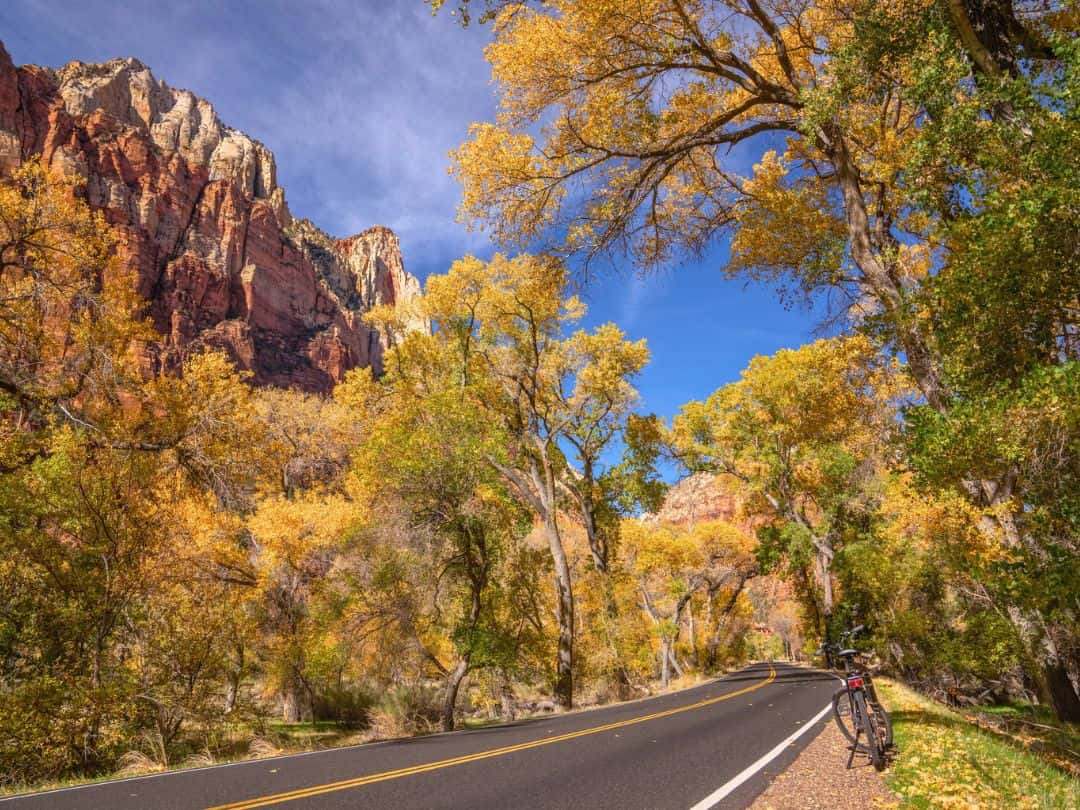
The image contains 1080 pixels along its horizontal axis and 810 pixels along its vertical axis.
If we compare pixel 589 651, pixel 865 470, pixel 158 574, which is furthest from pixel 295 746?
pixel 865 470

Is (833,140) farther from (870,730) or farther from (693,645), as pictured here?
(693,645)

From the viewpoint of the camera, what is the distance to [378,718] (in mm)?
13258

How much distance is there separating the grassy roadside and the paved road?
1.08 metres

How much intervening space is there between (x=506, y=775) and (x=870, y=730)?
3734 millimetres

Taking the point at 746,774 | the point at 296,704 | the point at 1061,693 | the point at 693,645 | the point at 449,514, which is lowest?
the point at 693,645

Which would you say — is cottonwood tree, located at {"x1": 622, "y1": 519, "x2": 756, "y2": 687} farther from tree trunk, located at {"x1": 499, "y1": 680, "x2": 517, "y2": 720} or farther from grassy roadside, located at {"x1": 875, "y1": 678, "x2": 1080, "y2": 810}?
grassy roadside, located at {"x1": 875, "y1": 678, "x2": 1080, "y2": 810}

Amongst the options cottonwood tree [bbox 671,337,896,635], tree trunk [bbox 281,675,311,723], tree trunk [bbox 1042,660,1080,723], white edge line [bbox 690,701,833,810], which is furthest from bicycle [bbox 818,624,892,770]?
tree trunk [bbox 281,675,311,723]

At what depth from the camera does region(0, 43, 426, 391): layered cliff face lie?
8038 centimetres

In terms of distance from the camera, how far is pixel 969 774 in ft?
15.0

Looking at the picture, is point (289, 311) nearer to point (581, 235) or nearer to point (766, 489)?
point (766, 489)

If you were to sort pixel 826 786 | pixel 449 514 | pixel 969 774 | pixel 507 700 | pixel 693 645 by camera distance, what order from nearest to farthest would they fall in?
1. pixel 969 774
2. pixel 826 786
3. pixel 449 514
4. pixel 507 700
5. pixel 693 645

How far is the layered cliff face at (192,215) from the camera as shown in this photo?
3164 inches

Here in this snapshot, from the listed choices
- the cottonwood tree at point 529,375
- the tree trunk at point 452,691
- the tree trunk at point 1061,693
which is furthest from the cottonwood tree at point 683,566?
the tree trunk at point 1061,693

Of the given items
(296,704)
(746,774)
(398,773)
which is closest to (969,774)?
(746,774)
